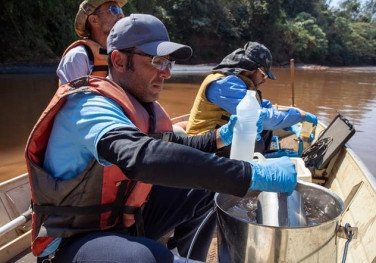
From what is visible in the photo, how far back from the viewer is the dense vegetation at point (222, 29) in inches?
639

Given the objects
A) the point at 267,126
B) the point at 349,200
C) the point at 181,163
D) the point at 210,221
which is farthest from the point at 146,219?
the point at 267,126

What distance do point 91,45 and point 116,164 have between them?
176 cm

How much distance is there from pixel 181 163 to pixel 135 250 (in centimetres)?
36

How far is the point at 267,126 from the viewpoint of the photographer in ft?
11.2

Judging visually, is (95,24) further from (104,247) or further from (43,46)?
(43,46)

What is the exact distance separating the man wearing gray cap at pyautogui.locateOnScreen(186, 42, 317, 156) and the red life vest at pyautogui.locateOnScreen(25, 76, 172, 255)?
5.59ft

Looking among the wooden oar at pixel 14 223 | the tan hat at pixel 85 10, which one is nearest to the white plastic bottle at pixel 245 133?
the wooden oar at pixel 14 223

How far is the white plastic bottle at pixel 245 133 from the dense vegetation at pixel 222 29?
1532 centimetres

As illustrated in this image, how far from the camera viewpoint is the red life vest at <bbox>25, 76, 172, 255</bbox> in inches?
54.9

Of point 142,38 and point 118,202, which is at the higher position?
point 142,38

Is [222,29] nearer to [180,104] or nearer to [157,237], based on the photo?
[180,104]

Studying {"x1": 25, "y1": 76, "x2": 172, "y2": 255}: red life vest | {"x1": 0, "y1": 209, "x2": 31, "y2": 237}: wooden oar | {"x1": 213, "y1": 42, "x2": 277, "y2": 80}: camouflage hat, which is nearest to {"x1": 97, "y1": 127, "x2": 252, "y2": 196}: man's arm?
{"x1": 25, "y1": 76, "x2": 172, "y2": 255}: red life vest

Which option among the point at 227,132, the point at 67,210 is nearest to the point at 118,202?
the point at 67,210

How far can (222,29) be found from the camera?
27750 millimetres
